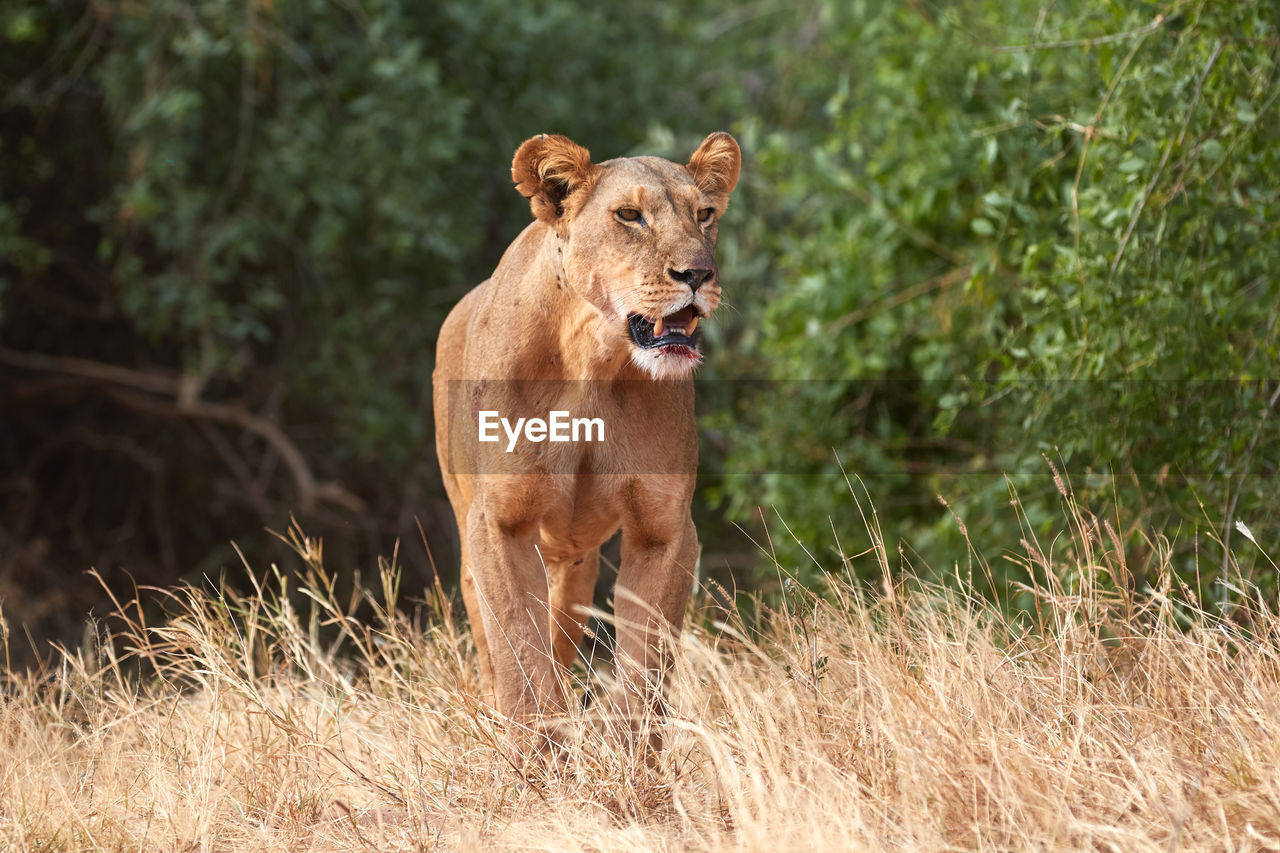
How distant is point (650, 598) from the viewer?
369cm

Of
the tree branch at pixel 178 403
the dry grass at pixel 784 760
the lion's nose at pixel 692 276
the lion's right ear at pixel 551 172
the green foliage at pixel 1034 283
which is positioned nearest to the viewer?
the dry grass at pixel 784 760

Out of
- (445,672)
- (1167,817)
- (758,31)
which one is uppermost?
(758,31)

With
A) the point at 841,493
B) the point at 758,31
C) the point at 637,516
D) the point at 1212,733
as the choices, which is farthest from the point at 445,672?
the point at 758,31

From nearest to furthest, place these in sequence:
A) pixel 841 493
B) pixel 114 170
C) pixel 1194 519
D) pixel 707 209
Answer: pixel 707 209 → pixel 1194 519 → pixel 841 493 → pixel 114 170

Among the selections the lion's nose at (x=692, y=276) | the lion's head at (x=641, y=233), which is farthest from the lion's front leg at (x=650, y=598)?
the lion's nose at (x=692, y=276)

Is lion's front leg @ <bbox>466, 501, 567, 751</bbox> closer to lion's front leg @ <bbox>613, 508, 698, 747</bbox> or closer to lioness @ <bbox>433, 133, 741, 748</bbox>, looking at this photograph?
lioness @ <bbox>433, 133, 741, 748</bbox>

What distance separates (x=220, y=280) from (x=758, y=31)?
23.4ft

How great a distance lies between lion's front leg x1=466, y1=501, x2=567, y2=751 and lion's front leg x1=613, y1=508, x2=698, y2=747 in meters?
0.19

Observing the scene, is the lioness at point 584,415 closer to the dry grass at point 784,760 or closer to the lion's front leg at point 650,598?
the lion's front leg at point 650,598

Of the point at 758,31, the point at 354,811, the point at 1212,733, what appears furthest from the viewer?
the point at 758,31

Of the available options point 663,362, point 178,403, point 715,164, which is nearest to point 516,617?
point 663,362

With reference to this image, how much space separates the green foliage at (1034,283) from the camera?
4.82 meters

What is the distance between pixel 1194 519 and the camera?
187 inches

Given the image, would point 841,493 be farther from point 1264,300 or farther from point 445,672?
point 445,672
